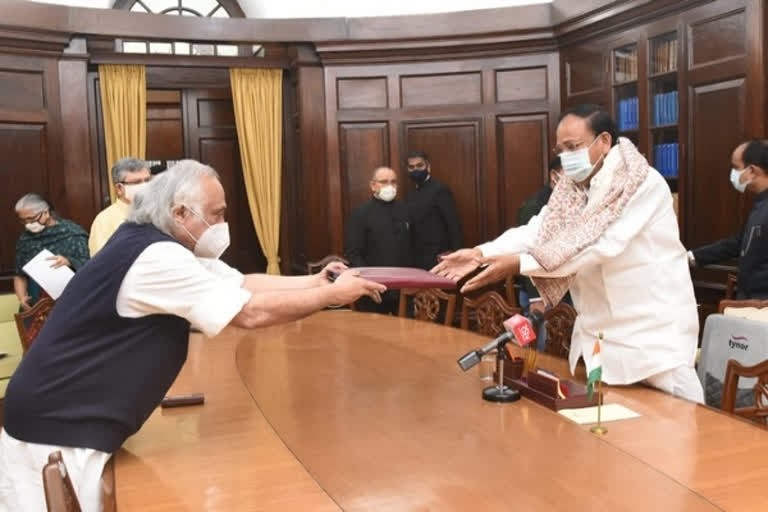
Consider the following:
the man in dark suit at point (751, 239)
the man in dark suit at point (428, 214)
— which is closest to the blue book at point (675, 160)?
the man in dark suit at point (751, 239)

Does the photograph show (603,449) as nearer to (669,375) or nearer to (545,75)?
(669,375)

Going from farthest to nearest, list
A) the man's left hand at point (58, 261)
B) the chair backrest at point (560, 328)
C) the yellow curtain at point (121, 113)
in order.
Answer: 1. the yellow curtain at point (121, 113)
2. the man's left hand at point (58, 261)
3. the chair backrest at point (560, 328)

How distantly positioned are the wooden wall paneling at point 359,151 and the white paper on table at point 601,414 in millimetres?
5007

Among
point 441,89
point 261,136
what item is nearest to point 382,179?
point 441,89

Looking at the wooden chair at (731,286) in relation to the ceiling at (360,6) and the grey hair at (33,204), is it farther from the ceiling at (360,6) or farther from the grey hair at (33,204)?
the grey hair at (33,204)

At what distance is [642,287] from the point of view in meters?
2.68

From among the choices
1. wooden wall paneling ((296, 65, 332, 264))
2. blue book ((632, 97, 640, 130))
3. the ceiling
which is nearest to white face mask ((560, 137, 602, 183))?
blue book ((632, 97, 640, 130))

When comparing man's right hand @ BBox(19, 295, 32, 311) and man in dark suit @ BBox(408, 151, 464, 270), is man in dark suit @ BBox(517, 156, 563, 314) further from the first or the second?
man's right hand @ BBox(19, 295, 32, 311)

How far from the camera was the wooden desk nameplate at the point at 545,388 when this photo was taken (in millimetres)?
2510

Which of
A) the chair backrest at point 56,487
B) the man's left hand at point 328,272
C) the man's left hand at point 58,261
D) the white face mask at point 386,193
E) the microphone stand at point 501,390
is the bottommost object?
the microphone stand at point 501,390

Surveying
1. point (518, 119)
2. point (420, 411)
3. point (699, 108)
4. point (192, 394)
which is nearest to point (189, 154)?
point (518, 119)

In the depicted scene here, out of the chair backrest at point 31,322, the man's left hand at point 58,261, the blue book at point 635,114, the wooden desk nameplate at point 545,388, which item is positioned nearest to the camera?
the wooden desk nameplate at point 545,388

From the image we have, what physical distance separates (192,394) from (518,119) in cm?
498

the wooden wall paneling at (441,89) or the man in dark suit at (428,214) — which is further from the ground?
the wooden wall paneling at (441,89)
